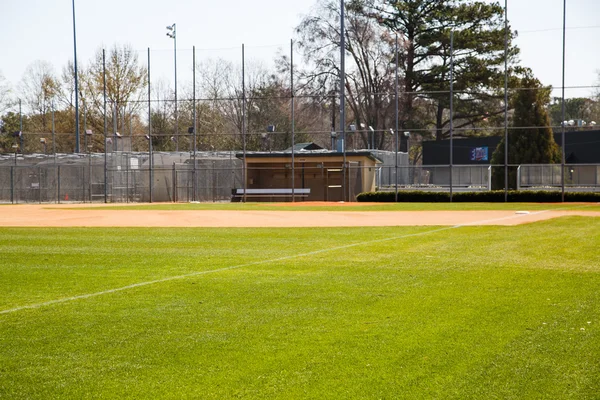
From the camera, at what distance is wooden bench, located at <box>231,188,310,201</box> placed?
4153cm

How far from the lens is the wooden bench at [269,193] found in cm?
4153

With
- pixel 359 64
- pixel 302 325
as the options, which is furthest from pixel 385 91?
pixel 302 325

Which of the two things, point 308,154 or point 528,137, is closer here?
point 528,137

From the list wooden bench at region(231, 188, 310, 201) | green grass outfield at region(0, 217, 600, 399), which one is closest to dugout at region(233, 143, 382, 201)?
wooden bench at region(231, 188, 310, 201)

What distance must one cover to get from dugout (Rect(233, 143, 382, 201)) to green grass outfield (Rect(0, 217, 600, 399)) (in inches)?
1200

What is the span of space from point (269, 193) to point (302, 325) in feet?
119

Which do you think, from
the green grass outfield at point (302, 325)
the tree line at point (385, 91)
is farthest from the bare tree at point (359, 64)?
the green grass outfield at point (302, 325)

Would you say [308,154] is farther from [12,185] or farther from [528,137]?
[12,185]

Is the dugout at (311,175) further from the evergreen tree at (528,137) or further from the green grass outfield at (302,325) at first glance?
the green grass outfield at (302,325)

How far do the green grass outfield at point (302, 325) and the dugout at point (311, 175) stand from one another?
30476mm

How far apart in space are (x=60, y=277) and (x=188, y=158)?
121 feet

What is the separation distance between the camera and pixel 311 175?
44.5 metres

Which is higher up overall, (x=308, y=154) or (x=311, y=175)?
(x=308, y=154)

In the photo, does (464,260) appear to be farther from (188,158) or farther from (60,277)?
(188,158)
